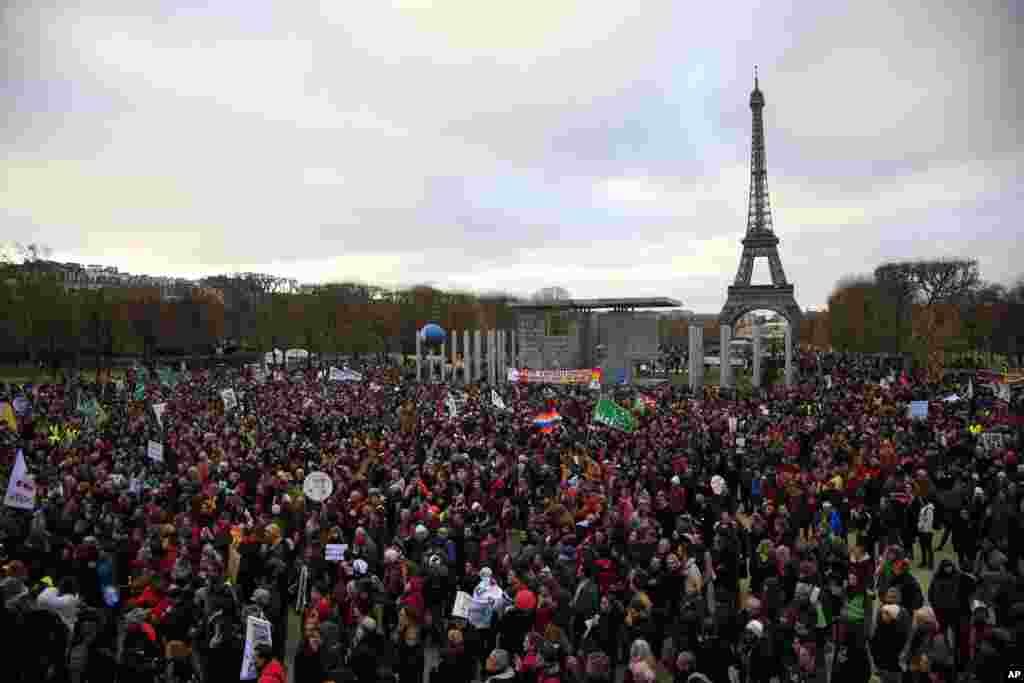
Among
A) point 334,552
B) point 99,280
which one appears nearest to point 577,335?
point 334,552

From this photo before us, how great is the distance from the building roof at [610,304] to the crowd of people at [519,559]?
1129 inches

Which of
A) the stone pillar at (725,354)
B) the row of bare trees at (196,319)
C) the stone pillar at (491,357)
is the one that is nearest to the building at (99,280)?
the row of bare trees at (196,319)

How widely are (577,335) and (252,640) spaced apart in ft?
158

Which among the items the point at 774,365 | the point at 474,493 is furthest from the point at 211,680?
the point at 774,365

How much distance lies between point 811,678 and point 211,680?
590 centimetres

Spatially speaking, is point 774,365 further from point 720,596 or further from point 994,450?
point 720,596

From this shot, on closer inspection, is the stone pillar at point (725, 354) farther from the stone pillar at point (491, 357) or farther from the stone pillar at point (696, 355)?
the stone pillar at point (491, 357)

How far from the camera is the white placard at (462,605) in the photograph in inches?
337

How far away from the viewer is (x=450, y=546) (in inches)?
426

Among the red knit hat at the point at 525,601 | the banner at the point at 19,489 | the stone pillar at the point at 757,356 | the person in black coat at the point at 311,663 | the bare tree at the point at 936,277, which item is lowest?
the person in black coat at the point at 311,663

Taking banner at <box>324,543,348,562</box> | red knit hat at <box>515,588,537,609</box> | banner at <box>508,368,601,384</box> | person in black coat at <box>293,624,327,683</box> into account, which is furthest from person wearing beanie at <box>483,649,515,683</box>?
banner at <box>508,368,601,384</box>

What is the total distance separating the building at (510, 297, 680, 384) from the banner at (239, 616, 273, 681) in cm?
4481

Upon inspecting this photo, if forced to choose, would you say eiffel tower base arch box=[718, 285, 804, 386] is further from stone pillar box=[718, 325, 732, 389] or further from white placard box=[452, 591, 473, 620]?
white placard box=[452, 591, 473, 620]

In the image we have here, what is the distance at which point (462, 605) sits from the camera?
864 cm
